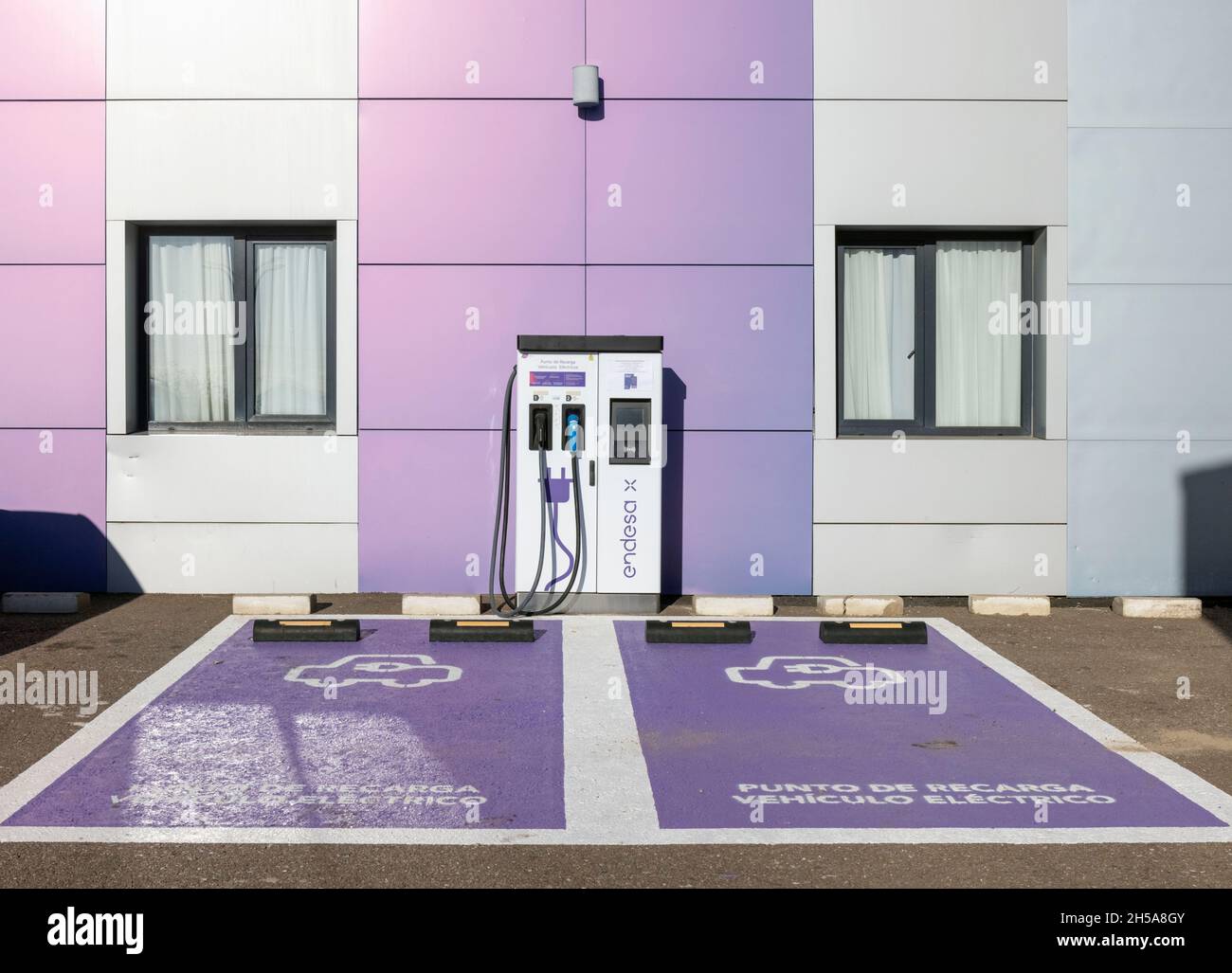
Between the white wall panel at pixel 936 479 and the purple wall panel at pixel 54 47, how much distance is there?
6.30 m

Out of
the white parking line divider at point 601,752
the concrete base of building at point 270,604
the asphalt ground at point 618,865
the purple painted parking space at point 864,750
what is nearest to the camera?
the asphalt ground at point 618,865

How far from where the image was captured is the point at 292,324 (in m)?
10.9

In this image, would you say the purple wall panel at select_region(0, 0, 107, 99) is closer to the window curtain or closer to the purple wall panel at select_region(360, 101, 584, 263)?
the purple wall panel at select_region(360, 101, 584, 263)

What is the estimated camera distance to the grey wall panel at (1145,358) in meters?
10.7

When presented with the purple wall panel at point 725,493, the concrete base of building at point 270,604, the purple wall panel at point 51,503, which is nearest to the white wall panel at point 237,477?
the purple wall panel at point 51,503

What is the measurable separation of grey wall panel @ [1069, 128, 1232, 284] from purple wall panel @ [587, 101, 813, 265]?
6.95 feet

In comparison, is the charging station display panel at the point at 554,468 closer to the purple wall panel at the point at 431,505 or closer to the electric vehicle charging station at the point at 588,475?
the electric vehicle charging station at the point at 588,475

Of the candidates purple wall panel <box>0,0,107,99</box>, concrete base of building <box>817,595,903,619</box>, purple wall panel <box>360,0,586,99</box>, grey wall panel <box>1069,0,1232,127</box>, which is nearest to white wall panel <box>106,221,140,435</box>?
purple wall panel <box>0,0,107,99</box>

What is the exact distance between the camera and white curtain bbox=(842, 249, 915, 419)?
10.9 meters

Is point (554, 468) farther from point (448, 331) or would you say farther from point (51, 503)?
point (51, 503)

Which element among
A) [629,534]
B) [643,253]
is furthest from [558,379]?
[643,253]

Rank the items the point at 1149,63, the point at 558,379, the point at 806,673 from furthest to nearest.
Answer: the point at 1149,63, the point at 558,379, the point at 806,673

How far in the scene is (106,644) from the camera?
8.77 meters

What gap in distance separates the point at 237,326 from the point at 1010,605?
6.27 m
